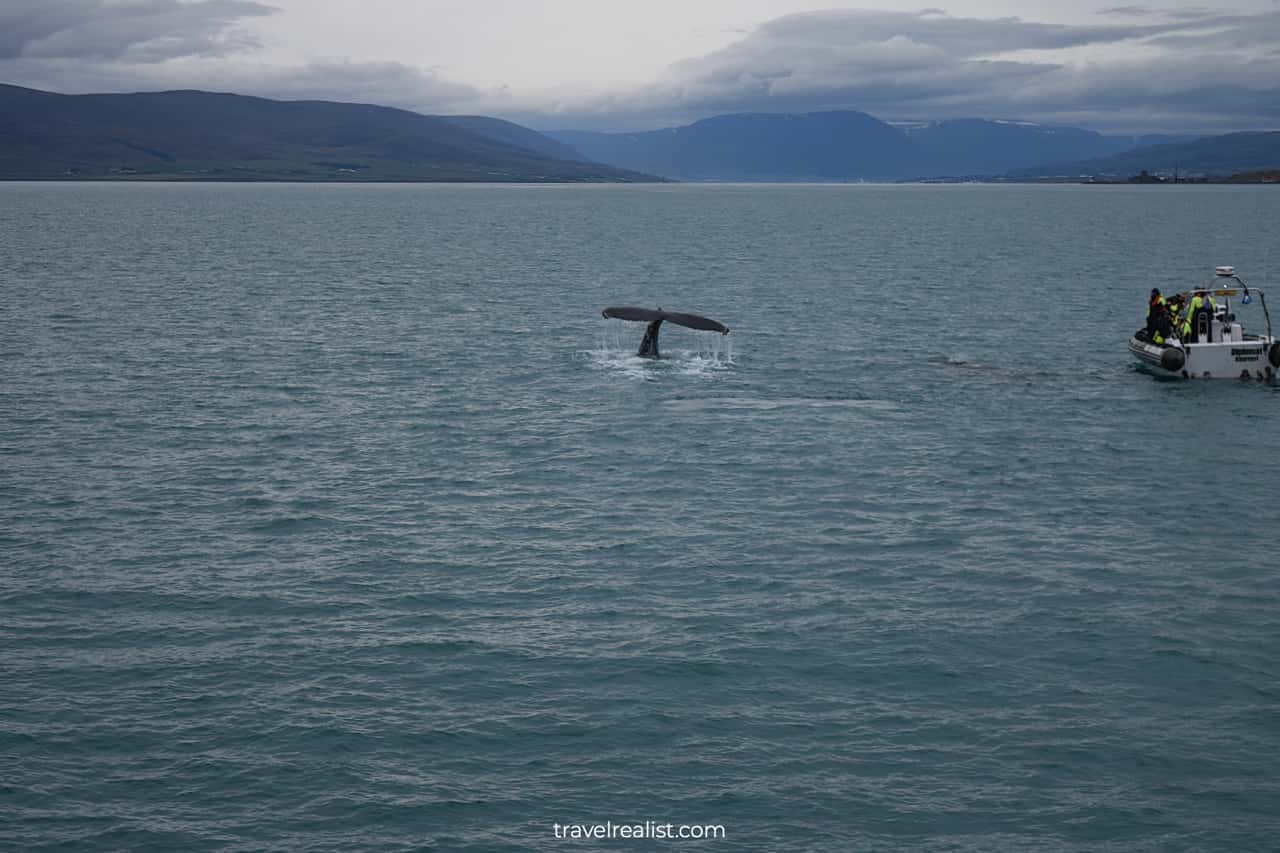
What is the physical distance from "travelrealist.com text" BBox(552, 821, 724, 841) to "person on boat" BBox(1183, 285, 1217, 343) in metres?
41.6

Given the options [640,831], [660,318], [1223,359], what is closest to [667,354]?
[660,318]

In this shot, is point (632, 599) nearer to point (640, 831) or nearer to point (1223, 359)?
point (640, 831)

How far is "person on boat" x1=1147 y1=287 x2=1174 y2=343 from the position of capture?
53281 mm

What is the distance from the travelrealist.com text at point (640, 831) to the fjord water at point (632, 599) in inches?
8.8

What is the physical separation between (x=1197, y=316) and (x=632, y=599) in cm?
3581

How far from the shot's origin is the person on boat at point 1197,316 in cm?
5186

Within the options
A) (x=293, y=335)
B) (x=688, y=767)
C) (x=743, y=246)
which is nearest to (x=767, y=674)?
(x=688, y=767)

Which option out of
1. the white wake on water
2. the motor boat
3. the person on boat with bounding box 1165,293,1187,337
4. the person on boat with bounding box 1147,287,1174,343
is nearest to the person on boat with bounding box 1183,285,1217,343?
the motor boat

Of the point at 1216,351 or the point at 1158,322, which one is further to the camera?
the point at 1158,322

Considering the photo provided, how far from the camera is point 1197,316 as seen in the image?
172 feet

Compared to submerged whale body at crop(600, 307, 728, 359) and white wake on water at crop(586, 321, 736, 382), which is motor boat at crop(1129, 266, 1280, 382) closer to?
white wake on water at crop(586, 321, 736, 382)

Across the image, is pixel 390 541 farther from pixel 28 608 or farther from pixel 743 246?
pixel 743 246

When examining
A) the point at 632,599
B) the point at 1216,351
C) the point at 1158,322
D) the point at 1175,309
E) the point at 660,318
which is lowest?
the point at 632,599

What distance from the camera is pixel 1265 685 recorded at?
22.6 m
